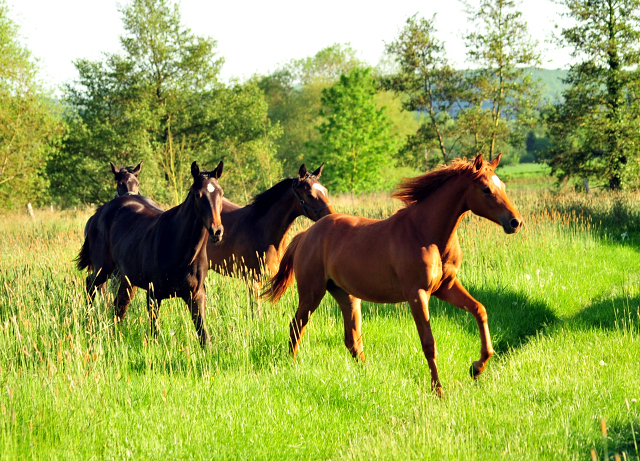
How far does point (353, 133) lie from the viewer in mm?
35438

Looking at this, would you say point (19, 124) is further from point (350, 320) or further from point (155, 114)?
point (350, 320)

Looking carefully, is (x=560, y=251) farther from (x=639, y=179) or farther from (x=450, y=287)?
(x=639, y=179)

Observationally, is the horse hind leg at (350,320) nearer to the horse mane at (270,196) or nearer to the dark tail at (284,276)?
the dark tail at (284,276)

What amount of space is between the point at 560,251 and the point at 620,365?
5.93 meters

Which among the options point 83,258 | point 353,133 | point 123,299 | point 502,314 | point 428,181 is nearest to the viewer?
point 428,181

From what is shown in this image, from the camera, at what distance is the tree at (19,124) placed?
22.5 meters

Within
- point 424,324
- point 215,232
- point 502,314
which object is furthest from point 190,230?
point 502,314

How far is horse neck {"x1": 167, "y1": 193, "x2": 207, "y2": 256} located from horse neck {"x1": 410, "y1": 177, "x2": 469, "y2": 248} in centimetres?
255

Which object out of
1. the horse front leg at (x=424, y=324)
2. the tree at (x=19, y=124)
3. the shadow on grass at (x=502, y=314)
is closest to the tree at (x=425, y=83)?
the tree at (x=19, y=124)

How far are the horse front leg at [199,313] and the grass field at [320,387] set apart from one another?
0.17 metres

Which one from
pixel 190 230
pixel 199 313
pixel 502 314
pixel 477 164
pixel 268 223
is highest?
pixel 477 164

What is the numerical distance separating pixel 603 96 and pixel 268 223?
18.0 meters

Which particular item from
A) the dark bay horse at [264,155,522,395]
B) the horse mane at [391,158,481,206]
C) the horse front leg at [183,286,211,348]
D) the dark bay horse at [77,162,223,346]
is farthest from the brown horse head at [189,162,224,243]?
the horse mane at [391,158,481,206]

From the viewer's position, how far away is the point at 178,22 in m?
31.7
